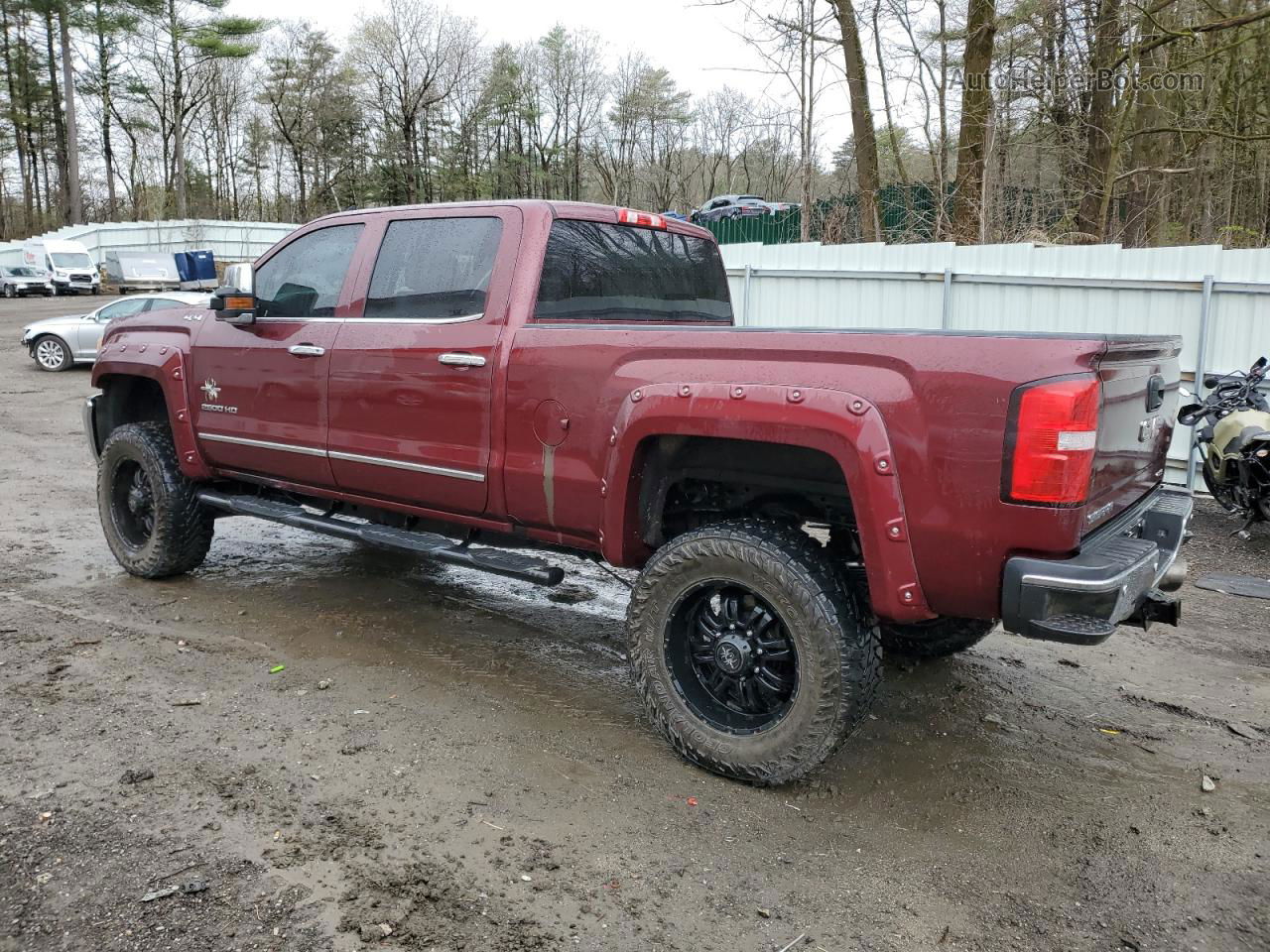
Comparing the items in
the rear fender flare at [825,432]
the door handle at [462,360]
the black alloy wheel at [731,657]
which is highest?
the door handle at [462,360]

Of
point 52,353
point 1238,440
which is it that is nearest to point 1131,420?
point 1238,440

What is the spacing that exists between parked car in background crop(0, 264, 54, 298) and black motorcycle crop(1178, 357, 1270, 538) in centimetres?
3827

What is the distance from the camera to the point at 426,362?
4.25m

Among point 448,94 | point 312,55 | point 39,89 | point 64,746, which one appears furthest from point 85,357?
point 39,89

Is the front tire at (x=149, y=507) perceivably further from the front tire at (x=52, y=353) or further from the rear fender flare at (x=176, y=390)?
the front tire at (x=52, y=353)

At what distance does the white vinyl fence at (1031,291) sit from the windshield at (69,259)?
32.7 meters

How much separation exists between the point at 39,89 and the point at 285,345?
58327 mm

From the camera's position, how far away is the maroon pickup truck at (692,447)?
2.88 meters

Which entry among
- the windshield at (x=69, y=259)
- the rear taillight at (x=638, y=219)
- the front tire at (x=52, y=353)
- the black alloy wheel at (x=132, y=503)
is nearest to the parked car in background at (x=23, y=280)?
the windshield at (x=69, y=259)

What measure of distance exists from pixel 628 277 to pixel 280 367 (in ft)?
6.08

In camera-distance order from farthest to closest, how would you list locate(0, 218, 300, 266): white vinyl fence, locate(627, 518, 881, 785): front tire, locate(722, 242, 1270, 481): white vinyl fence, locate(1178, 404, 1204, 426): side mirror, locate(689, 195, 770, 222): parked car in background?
locate(0, 218, 300, 266): white vinyl fence → locate(689, 195, 770, 222): parked car in background → locate(722, 242, 1270, 481): white vinyl fence → locate(1178, 404, 1204, 426): side mirror → locate(627, 518, 881, 785): front tire

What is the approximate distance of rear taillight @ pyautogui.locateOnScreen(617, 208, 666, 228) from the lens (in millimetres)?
4578

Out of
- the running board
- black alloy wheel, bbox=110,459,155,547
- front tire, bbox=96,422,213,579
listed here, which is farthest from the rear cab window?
black alloy wheel, bbox=110,459,155,547

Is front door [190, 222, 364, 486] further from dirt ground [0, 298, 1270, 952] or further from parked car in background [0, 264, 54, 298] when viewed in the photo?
parked car in background [0, 264, 54, 298]
